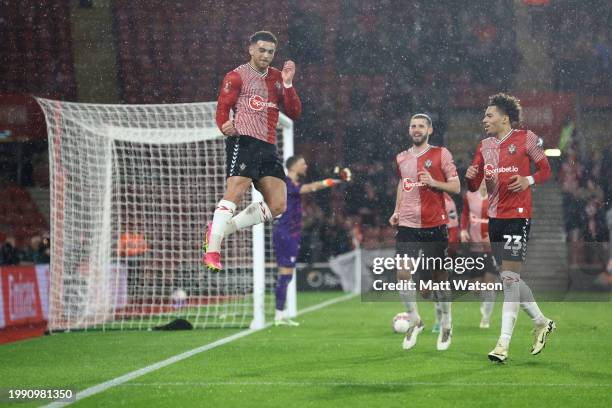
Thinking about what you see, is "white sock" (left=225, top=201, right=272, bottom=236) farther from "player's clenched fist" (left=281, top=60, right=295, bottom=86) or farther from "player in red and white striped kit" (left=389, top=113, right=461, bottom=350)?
"player in red and white striped kit" (left=389, top=113, right=461, bottom=350)

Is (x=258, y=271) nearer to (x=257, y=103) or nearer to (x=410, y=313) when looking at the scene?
(x=410, y=313)

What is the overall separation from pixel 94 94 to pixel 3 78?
3376mm

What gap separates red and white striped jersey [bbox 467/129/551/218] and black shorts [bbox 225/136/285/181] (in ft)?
5.39

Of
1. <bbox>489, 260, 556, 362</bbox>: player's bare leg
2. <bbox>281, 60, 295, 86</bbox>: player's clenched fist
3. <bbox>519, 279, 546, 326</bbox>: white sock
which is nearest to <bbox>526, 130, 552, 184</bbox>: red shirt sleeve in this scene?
<bbox>489, 260, 556, 362</bbox>: player's bare leg

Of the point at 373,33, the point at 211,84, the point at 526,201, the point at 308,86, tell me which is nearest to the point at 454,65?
the point at 373,33

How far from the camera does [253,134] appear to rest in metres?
6.62

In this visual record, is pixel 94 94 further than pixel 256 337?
Yes

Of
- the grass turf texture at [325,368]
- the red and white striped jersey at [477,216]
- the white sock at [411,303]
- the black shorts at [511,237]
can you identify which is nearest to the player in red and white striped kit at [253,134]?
the grass turf texture at [325,368]

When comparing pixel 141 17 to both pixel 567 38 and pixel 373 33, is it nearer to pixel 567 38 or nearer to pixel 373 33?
pixel 373 33

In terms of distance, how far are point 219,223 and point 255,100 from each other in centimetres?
99

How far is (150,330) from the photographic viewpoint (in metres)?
10.5

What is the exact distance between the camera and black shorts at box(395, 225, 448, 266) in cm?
803

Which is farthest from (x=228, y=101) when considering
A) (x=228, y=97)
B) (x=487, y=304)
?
(x=487, y=304)

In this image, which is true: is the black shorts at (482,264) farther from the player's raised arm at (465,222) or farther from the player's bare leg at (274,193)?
the player's bare leg at (274,193)
